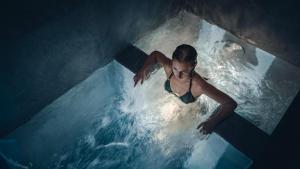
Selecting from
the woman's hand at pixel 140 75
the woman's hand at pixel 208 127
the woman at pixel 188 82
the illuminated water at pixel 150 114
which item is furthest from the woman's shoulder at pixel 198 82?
the woman's hand at pixel 140 75

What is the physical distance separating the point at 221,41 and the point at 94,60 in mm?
2590

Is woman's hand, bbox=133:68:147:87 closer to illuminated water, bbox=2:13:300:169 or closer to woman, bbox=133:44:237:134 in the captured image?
woman, bbox=133:44:237:134

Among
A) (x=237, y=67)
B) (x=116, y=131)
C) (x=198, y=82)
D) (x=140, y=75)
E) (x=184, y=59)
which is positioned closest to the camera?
(x=184, y=59)

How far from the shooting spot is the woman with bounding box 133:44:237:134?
3223mm

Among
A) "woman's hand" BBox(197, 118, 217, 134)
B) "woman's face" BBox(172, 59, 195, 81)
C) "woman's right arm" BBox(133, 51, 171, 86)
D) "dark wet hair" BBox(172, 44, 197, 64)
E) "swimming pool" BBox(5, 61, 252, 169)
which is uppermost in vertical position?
"dark wet hair" BBox(172, 44, 197, 64)

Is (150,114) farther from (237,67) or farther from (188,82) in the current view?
(237,67)

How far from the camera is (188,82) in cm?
373

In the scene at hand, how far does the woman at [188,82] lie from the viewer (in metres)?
3.22

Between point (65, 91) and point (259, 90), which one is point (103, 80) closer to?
point (65, 91)

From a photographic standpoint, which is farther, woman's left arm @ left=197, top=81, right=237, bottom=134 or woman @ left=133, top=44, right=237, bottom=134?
woman's left arm @ left=197, top=81, right=237, bottom=134

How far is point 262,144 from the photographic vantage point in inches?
136

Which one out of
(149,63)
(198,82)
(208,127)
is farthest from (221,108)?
(149,63)

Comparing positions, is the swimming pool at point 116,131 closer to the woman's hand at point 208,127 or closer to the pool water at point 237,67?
the woman's hand at point 208,127

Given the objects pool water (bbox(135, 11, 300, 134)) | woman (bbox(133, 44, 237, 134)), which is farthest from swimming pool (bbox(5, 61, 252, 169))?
pool water (bbox(135, 11, 300, 134))
